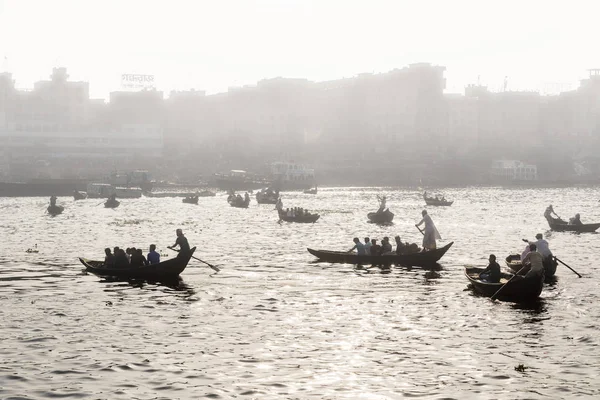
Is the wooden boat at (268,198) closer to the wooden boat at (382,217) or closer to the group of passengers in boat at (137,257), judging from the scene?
the wooden boat at (382,217)

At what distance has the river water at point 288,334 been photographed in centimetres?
1955

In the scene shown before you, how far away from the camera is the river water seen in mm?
19547

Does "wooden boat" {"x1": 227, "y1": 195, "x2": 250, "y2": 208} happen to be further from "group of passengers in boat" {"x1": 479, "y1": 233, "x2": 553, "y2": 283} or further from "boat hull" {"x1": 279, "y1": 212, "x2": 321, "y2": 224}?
"group of passengers in boat" {"x1": 479, "y1": 233, "x2": 553, "y2": 283}

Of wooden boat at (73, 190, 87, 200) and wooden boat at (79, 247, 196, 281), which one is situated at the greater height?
wooden boat at (73, 190, 87, 200)

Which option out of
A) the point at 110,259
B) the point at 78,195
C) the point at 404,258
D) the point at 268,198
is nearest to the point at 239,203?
the point at 268,198

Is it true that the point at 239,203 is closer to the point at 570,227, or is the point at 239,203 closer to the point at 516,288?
the point at 570,227

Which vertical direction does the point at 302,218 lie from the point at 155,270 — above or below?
above

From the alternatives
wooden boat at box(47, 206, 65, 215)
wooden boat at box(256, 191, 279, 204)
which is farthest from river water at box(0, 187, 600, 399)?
wooden boat at box(256, 191, 279, 204)

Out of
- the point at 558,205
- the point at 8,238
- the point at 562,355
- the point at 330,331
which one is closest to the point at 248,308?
the point at 330,331

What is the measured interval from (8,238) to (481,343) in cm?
4861

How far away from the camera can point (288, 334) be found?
82.6ft

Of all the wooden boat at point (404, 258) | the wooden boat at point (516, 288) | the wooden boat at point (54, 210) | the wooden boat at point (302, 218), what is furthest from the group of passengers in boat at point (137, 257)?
the wooden boat at point (54, 210)

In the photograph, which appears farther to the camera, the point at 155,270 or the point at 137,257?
the point at 137,257

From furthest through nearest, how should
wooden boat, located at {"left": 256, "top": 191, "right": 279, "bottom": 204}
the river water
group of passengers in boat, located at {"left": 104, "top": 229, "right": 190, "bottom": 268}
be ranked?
wooden boat, located at {"left": 256, "top": 191, "right": 279, "bottom": 204} → group of passengers in boat, located at {"left": 104, "top": 229, "right": 190, "bottom": 268} → the river water
